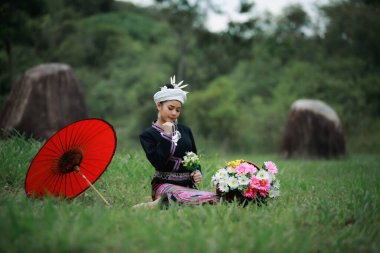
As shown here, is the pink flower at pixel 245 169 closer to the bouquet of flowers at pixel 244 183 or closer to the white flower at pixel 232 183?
the bouquet of flowers at pixel 244 183

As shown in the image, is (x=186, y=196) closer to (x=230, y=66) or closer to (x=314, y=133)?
(x=314, y=133)

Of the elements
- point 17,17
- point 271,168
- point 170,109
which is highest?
point 17,17

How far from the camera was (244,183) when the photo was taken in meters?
3.93

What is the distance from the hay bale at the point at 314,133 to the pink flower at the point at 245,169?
7.69m

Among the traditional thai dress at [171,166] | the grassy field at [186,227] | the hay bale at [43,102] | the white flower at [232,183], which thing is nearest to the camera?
the grassy field at [186,227]

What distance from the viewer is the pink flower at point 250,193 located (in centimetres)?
399

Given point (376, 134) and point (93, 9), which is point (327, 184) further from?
point (93, 9)

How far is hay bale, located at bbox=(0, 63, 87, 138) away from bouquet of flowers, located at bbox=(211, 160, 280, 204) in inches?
250

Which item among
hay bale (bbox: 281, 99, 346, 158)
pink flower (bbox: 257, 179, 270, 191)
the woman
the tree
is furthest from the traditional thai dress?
the tree

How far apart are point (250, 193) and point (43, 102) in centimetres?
713

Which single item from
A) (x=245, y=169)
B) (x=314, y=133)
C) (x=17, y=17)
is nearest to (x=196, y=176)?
(x=245, y=169)

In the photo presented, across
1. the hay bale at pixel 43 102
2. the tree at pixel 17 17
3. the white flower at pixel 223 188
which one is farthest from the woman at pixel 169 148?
the tree at pixel 17 17

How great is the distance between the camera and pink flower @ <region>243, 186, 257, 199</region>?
3.99 m

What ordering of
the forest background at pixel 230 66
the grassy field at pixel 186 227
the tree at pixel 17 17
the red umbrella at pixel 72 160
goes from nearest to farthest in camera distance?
1. the grassy field at pixel 186 227
2. the red umbrella at pixel 72 160
3. the tree at pixel 17 17
4. the forest background at pixel 230 66
